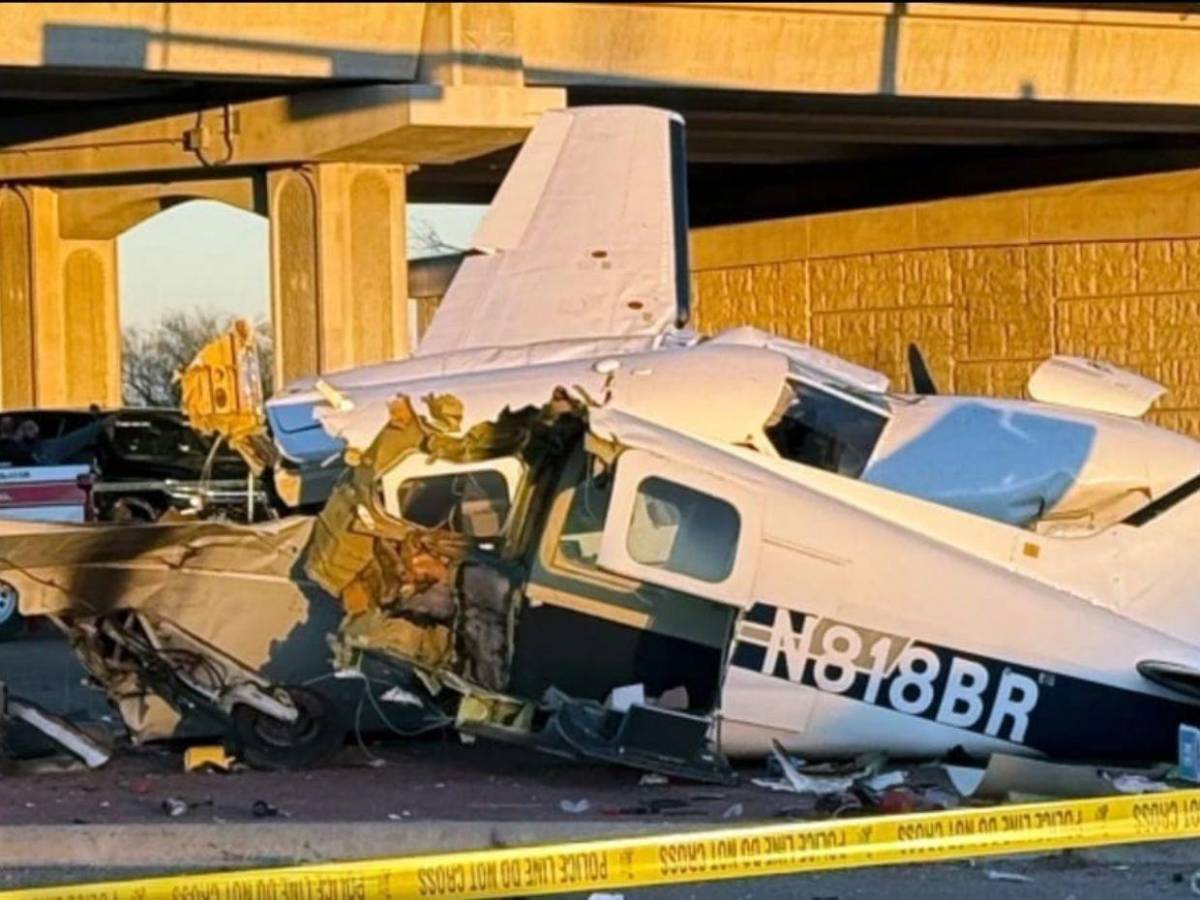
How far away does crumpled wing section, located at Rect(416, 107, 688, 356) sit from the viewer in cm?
1681

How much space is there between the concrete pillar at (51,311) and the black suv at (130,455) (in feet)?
34.6

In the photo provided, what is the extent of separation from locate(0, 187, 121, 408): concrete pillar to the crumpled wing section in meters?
20.0

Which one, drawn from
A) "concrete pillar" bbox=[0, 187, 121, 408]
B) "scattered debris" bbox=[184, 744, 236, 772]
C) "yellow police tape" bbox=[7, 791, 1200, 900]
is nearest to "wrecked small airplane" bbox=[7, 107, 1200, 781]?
"scattered debris" bbox=[184, 744, 236, 772]

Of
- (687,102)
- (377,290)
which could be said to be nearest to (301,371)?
(377,290)

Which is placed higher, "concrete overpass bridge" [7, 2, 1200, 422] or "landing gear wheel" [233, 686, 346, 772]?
"concrete overpass bridge" [7, 2, 1200, 422]

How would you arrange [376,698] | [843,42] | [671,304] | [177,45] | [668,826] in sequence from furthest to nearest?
[843,42] < [177,45] < [671,304] < [376,698] < [668,826]

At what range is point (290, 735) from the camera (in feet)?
38.9

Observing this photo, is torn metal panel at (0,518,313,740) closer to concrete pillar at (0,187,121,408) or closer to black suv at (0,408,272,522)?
black suv at (0,408,272,522)

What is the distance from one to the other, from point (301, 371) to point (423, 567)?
70.0 ft

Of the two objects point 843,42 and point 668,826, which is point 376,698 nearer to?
point 668,826

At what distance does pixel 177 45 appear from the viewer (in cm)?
2723

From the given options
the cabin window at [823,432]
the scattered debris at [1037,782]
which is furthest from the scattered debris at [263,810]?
the scattered debris at [1037,782]

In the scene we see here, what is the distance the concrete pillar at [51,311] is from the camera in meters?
37.0

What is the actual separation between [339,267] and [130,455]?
715cm
